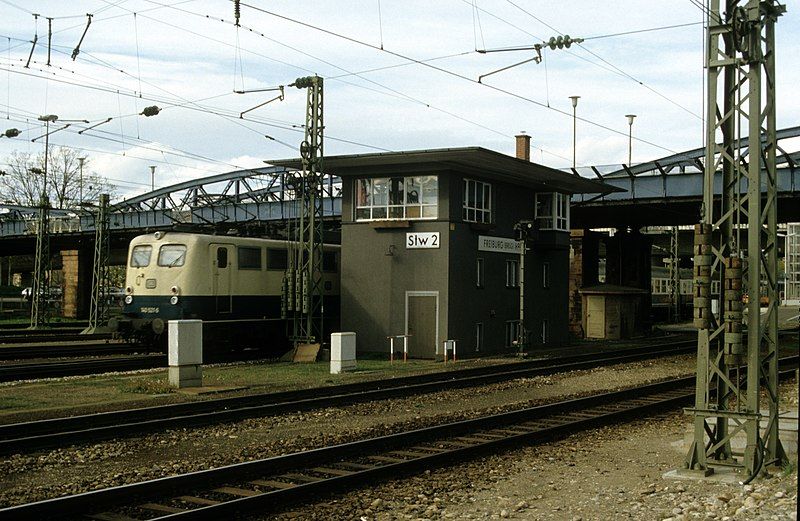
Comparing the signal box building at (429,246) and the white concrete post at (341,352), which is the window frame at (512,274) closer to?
the signal box building at (429,246)

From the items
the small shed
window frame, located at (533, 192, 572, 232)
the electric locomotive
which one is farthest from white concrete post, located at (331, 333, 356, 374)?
the small shed

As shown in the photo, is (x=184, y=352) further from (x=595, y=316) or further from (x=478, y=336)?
(x=595, y=316)

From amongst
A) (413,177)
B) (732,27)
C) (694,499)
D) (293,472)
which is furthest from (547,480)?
(413,177)

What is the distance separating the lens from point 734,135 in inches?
431

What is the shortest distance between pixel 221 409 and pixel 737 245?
31.8ft

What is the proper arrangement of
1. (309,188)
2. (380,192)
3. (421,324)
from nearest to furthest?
(309,188) < (421,324) < (380,192)

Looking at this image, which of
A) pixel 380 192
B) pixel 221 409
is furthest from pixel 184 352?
pixel 380 192

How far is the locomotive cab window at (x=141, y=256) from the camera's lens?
27.4m

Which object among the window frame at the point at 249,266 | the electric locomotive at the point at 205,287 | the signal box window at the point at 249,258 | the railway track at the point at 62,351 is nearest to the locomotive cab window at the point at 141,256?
the electric locomotive at the point at 205,287

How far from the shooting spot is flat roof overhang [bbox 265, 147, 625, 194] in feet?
87.8

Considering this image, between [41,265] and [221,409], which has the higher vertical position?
[41,265]

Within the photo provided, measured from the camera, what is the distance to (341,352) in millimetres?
23438

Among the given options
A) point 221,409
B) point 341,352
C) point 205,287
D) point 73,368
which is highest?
point 205,287

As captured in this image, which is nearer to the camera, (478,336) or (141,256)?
(141,256)
